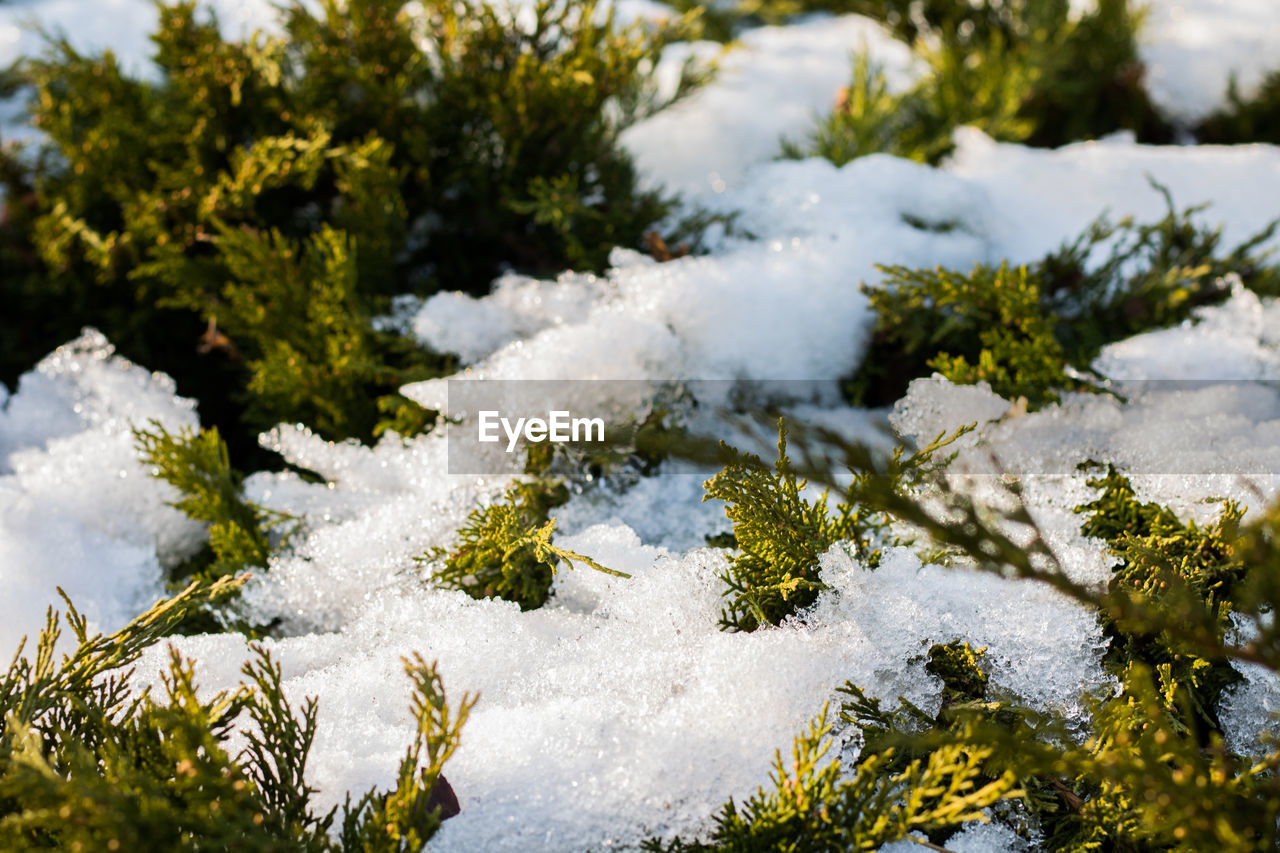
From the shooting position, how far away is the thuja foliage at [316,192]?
1722 mm

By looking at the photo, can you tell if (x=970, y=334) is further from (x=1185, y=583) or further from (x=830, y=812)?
(x=830, y=812)

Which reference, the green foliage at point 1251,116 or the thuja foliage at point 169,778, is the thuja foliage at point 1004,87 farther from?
the thuja foliage at point 169,778

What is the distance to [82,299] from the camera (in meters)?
2.08

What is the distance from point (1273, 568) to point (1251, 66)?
A: 9.05ft

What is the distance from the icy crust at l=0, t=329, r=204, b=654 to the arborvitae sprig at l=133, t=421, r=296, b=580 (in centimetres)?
8

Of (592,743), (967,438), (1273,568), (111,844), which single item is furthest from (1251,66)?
(111,844)

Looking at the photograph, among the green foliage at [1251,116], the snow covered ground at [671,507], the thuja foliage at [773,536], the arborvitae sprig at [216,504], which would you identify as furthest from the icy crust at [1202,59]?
the arborvitae sprig at [216,504]

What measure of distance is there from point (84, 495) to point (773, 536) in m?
1.41

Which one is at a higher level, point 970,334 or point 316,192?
point 316,192

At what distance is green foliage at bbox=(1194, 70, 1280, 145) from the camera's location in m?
2.54

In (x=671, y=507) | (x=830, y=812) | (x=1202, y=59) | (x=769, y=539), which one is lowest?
(x=830, y=812)

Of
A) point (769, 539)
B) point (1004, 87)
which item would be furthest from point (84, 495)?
point (1004, 87)

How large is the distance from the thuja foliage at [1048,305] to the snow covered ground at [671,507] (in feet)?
0.20

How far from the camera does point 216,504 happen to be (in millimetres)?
1490
